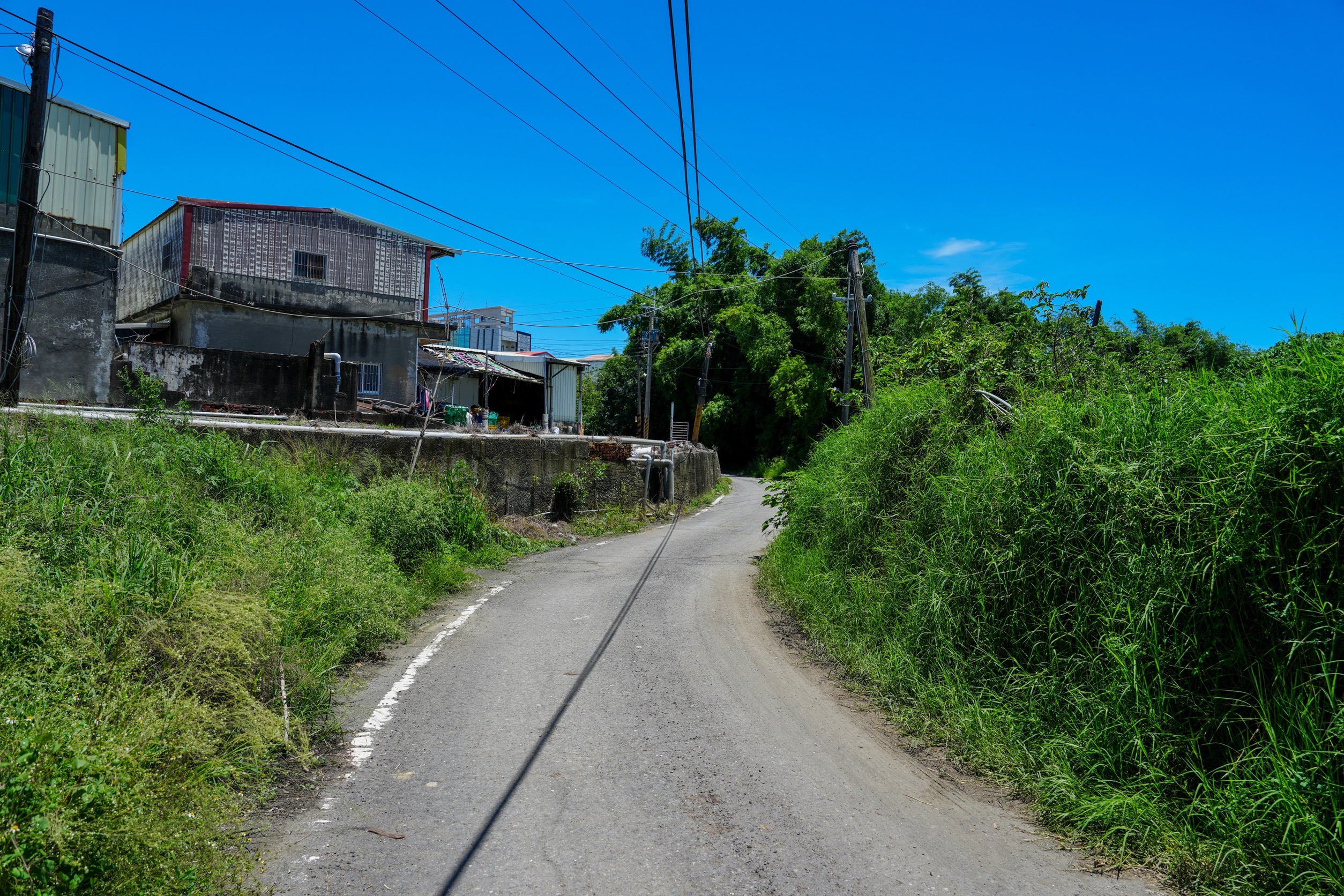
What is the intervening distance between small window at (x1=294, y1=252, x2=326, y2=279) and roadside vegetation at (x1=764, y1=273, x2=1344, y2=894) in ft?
74.7

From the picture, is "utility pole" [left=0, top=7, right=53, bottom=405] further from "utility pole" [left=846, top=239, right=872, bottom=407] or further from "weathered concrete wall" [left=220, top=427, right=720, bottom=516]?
"utility pole" [left=846, top=239, right=872, bottom=407]

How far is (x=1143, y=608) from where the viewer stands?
4543mm

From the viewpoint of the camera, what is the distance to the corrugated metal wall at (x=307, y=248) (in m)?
23.9

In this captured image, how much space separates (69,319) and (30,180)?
13.9 ft

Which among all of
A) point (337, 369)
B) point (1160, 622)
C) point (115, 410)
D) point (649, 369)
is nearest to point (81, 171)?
point (337, 369)

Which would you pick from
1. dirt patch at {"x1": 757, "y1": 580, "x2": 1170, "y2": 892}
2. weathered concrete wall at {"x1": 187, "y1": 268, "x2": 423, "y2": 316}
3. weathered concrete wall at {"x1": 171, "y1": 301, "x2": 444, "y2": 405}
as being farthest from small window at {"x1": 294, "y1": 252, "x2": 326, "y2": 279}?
dirt patch at {"x1": 757, "y1": 580, "x2": 1170, "y2": 892}

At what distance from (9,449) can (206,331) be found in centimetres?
1849

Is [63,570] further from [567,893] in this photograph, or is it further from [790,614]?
[790,614]

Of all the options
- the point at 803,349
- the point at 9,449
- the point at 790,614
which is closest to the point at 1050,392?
the point at 790,614

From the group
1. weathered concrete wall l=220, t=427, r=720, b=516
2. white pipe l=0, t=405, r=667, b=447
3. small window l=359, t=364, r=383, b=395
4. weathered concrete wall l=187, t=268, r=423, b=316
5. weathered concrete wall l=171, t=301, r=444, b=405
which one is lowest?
weathered concrete wall l=220, t=427, r=720, b=516

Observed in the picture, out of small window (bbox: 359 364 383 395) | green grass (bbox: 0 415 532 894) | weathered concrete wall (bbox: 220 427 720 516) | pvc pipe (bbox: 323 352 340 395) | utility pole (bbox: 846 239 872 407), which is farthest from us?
small window (bbox: 359 364 383 395)

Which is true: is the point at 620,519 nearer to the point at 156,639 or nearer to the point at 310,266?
the point at 310,266

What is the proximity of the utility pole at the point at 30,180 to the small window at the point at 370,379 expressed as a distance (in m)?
12.9

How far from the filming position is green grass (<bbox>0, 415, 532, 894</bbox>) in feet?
10.1
